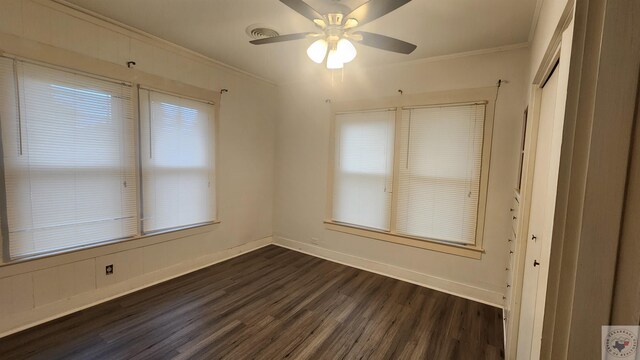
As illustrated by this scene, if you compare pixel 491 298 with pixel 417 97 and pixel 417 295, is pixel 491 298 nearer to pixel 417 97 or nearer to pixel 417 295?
pixel 417 295

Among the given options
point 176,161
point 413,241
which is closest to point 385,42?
point 413,241

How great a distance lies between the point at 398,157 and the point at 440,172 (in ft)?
1.67

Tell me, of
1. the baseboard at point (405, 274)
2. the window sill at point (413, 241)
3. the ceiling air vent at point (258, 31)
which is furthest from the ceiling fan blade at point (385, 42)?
the baseboard at point (405, 274)

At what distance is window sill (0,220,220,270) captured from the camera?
2176mm

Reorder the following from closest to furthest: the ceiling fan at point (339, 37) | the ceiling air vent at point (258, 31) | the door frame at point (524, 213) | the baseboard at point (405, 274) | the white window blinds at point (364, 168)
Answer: the ceiling fan at point (339, 37), the door frame at point (524, 213), the ceiling air vent at point (258, 31), the baseboard at point (405, 274), the white window blinds at point (364, 168)

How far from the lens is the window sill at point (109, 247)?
2.18 m

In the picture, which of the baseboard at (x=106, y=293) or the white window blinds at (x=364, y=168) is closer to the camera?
the baseboard at (x=106, y=293)

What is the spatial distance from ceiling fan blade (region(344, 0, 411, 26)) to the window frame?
2212mm

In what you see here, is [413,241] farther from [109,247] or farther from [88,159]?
[88,159]

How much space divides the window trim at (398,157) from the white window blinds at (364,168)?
2.6 inches

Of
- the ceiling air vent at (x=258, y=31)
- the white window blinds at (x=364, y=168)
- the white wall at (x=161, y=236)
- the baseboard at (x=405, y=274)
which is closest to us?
the white wall at (x=161, y=236)

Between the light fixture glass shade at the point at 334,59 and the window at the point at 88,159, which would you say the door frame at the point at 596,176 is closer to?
the light fixture glass shade at the point at 334,59

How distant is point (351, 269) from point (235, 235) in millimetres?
1723

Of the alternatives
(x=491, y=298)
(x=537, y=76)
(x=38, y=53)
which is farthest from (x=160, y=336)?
(x=537, y=76)
